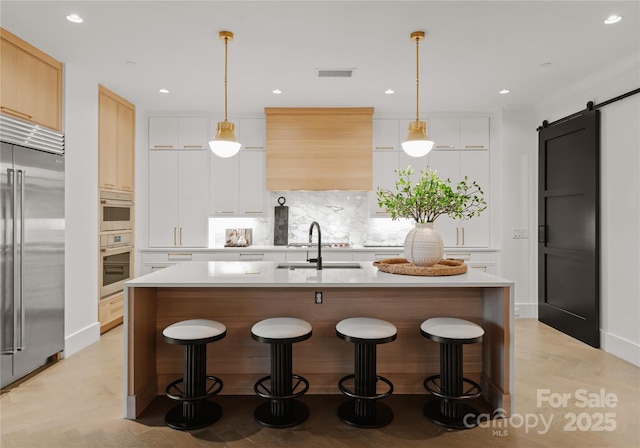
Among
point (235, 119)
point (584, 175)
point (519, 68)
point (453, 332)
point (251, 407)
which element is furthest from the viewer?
point (235, 119)

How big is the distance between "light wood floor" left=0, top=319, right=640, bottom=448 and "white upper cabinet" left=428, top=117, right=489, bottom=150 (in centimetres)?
302

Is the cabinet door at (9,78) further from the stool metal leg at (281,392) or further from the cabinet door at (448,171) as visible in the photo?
the cabinet door at (448,171)

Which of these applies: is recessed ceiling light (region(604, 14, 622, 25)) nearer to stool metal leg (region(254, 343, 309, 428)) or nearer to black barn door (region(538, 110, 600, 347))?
black barn door (region(538, 110, 600, 347))

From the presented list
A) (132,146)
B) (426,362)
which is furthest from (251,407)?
(132,146)

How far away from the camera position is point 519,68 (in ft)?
12.8

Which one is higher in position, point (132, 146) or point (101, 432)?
point (132, 146)

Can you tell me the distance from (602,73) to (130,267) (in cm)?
569

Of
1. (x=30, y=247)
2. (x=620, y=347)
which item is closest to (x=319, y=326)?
(x=30, y=247)

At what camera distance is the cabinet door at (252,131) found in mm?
5391

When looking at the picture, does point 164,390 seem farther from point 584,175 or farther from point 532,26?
point 584,175

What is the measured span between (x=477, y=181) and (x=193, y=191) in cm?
381

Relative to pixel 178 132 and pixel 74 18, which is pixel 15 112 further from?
pixel 178 132

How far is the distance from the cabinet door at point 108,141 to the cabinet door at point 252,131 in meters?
1.51

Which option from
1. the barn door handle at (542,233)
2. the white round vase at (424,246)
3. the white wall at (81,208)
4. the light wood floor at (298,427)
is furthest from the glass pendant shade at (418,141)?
the white wall at (81,208)
